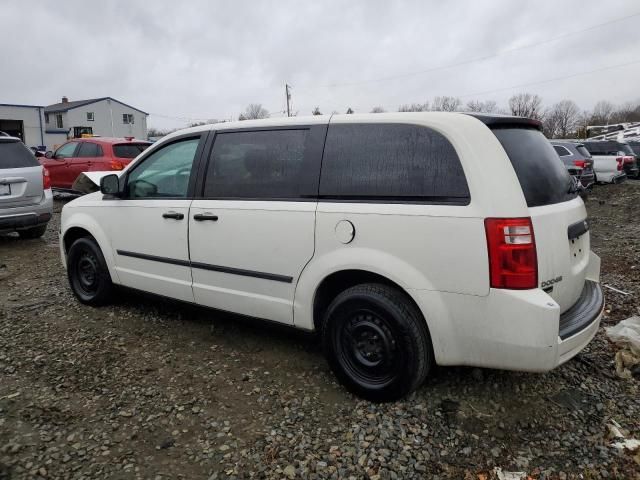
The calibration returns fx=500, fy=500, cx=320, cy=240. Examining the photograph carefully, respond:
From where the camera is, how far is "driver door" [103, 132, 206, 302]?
3.97 meters

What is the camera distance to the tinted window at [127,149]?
1212 cm

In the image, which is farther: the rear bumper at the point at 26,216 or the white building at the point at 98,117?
the white building at the point at 98,117

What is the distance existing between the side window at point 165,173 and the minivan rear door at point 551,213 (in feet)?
7.85

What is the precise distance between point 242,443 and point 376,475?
77 centimetres

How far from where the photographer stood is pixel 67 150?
12883mm

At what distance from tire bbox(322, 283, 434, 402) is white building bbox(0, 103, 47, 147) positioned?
148 feet

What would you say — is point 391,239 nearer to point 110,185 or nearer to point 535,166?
point 535,166

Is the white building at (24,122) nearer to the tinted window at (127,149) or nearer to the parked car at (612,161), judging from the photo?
the tinted window at (127,149)

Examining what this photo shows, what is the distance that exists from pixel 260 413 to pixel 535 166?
222cm

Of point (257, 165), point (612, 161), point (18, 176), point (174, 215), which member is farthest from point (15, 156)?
point (612, 161)

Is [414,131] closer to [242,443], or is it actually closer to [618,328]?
[242,443]

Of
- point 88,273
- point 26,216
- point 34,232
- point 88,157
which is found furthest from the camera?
point 88,157

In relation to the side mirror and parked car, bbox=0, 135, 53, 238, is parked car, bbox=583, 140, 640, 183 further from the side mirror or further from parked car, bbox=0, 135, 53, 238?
the side mirror

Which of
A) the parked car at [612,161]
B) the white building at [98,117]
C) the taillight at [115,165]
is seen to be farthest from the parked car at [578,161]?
the white building at [98,117]
